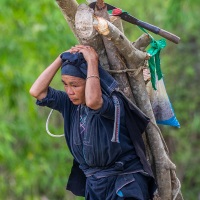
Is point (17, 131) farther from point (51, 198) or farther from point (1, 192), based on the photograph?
point (51, 198)

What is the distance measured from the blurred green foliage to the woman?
345 cm

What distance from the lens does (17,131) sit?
8688 millimetres

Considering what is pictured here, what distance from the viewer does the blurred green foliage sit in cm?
776

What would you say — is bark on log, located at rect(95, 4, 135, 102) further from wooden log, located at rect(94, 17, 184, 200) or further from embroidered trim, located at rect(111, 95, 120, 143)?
embroidered trim, located at rect(111, 95, 120, 143)

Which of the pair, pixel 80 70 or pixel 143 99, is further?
pixel 143 99

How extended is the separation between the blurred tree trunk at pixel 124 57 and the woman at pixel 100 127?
13cm

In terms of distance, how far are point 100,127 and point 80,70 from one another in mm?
333

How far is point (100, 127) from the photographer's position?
380cm

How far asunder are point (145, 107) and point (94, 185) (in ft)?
1.79

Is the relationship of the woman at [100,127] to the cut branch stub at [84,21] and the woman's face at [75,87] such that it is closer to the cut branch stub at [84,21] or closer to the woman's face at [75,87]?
the woman's face at [75,87]

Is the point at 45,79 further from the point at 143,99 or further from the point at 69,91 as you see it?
the point at 143,99

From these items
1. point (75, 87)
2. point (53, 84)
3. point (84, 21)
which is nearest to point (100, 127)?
point (75, 87)

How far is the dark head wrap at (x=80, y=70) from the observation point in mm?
3758

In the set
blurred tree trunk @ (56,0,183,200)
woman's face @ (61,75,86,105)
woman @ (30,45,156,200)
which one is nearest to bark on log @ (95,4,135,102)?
blurred tree trunk @ (56,0,183,200)
